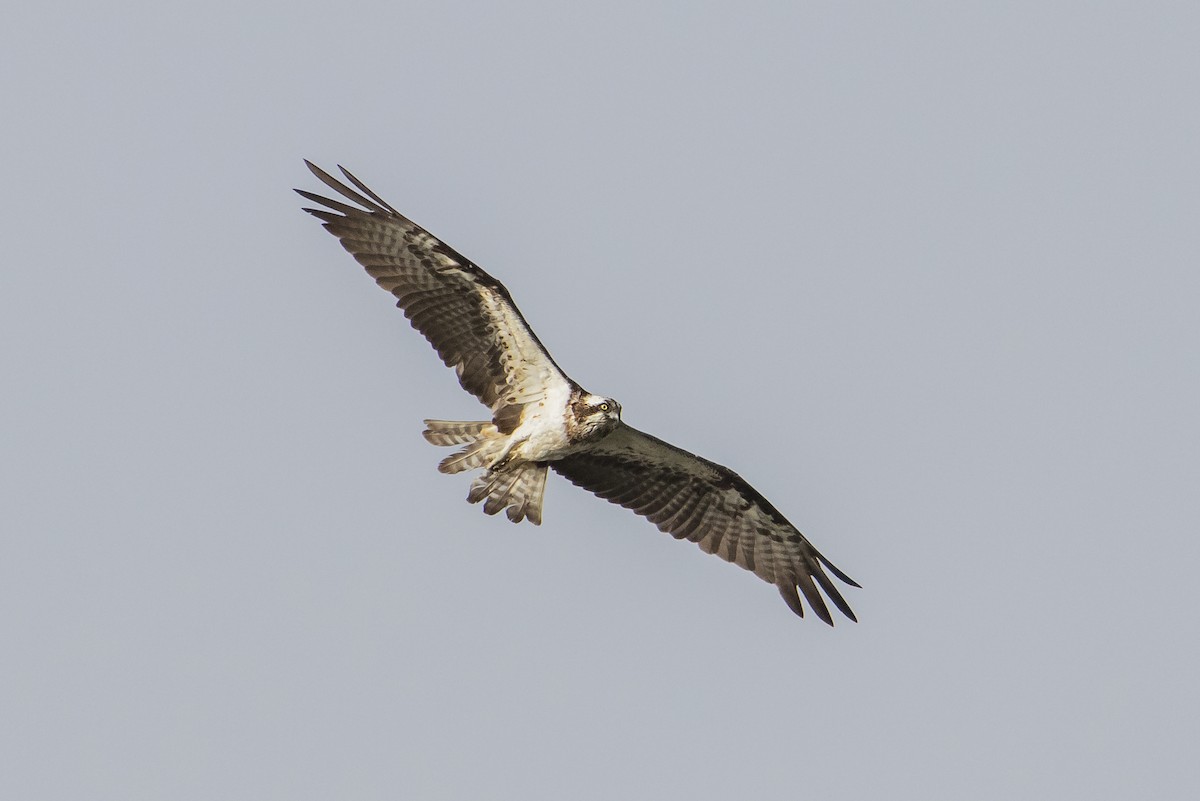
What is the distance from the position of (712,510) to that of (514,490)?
2.33 meters

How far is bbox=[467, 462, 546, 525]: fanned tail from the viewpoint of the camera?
1656 centimetres

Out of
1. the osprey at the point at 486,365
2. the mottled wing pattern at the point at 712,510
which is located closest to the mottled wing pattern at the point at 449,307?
the osprey at the point at 486,365

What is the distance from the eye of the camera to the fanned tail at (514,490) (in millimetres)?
16562

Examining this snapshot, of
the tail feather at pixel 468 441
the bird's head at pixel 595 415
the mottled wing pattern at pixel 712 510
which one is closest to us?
the bird's head at pixel 595 415

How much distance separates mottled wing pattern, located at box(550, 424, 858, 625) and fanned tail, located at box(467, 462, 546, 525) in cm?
63

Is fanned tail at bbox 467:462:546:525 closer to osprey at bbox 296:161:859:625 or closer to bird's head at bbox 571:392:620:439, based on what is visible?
osprey at bbox 296:161:859:625

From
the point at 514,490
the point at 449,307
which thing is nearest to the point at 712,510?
the point at 514,490

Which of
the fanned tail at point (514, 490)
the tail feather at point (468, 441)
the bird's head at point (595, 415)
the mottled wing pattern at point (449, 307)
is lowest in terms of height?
the fanned tail at point (514, 490)

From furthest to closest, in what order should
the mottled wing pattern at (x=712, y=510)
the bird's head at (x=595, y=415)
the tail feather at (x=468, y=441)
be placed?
the mottled wing pattern at (x=712, y=510), the tail feather at (x=468, y=441), the bird's head at (x=595, y=415)

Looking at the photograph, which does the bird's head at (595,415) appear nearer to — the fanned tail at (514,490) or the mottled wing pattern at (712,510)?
the fanned tail at (514,490)

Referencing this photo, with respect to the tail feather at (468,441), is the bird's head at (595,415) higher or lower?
higher

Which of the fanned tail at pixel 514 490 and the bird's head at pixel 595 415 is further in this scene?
the fanned tail at pixel 514 490

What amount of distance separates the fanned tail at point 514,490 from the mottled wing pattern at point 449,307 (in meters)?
0.47

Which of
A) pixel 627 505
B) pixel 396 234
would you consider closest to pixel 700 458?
pixel 627 505
